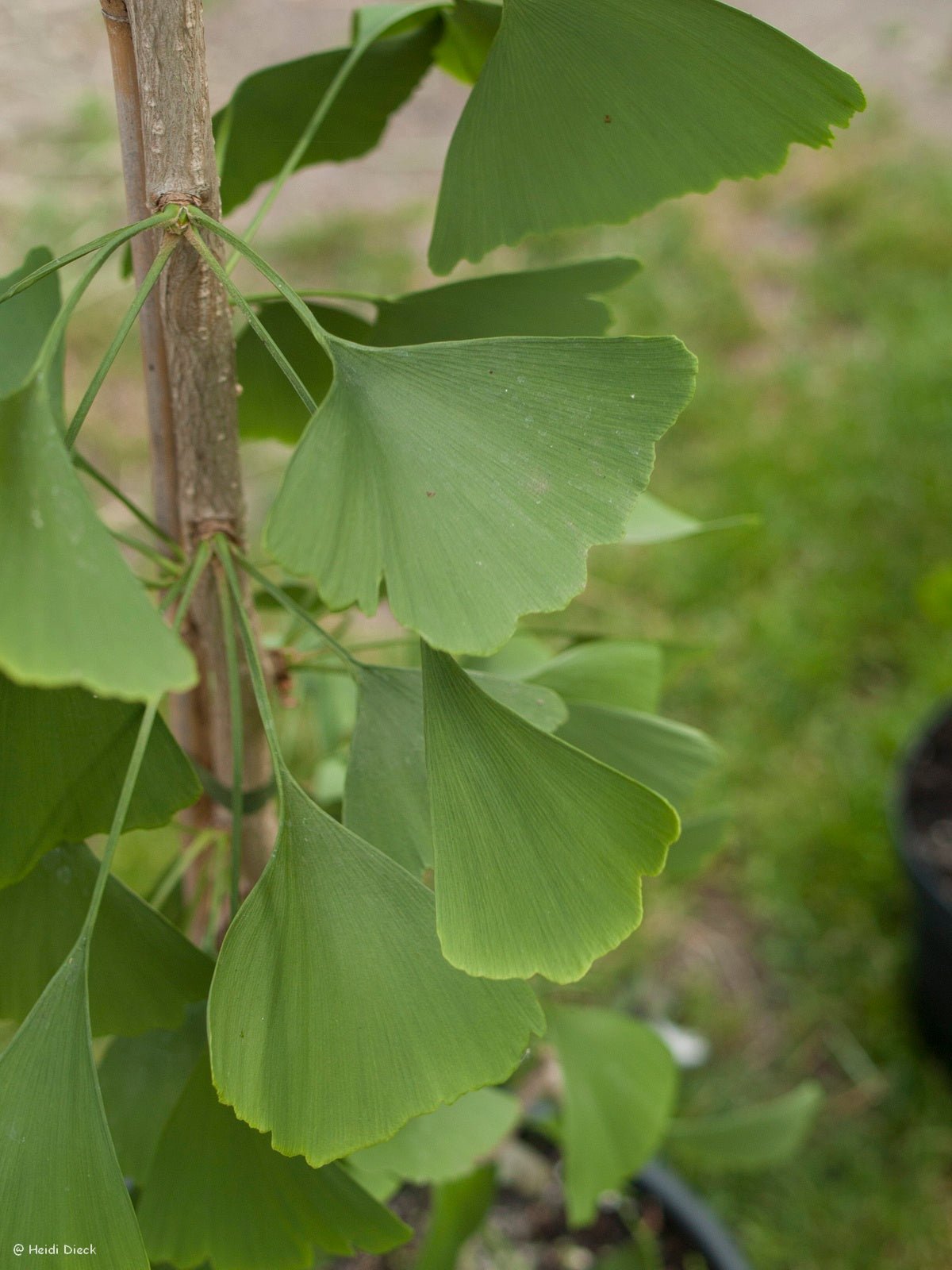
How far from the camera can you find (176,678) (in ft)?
0.90

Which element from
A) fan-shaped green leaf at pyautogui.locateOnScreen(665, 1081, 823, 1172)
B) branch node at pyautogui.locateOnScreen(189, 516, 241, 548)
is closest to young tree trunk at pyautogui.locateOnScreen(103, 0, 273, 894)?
branch node at pyautogui.locateOnScreen(189, 516, 241, 548)

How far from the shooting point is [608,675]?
0.60 metres

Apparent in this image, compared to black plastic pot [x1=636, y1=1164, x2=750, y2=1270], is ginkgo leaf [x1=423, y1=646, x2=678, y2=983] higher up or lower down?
higher up

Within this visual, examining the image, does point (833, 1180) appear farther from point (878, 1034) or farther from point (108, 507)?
point (108, 507)

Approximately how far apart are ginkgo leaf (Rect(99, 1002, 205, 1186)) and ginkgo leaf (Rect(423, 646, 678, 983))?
20cm

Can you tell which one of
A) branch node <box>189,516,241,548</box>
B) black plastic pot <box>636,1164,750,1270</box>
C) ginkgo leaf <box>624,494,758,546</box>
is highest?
branch node <box>189,516,241,548</box>

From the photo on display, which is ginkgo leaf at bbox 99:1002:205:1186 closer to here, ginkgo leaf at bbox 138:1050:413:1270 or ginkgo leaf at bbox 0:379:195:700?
ginkgo leaf at bbox 138:1050:413:1270

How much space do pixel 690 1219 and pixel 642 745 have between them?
523mm

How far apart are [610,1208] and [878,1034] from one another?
1.22 ft

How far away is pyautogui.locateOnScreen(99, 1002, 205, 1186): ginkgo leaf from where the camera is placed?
52 centimetres

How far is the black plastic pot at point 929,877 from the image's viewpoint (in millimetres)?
1067

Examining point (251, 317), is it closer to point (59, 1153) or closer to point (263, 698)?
point (263, 698)

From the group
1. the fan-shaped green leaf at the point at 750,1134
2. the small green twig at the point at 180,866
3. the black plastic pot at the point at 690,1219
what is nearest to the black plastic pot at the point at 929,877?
the fan-shaped green leaf at the point at 750,1134

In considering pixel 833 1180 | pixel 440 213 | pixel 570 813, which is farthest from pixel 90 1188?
pixel 833 1180
